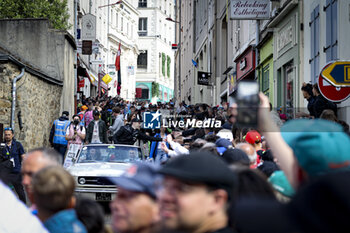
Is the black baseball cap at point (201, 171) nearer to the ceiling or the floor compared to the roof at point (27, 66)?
nearer to the floor

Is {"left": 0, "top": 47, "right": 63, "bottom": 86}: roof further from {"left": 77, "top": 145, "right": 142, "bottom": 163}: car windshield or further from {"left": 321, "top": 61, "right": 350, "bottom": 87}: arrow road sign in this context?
{"left": 321, "top": 61, "right": 350, "bottom": 87}: arrow road sign

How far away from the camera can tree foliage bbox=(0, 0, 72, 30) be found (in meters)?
26.0

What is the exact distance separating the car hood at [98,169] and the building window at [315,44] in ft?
16.4

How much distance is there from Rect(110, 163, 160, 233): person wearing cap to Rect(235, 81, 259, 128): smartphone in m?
0.62

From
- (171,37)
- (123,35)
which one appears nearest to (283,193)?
(123,35)

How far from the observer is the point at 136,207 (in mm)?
2955

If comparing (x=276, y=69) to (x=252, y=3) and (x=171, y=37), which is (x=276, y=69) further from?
(x=171, y=37)

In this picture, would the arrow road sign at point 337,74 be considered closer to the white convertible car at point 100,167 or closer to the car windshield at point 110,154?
the white convertible car at point 100,167

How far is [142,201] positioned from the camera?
2957 millimetres

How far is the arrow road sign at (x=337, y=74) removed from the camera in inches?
357

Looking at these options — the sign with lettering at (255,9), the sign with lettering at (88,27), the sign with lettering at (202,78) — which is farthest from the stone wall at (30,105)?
the sign with lettering at (202,78)

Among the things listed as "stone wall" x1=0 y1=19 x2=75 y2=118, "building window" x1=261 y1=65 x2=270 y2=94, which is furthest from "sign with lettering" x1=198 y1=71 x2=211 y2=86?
"building window" x1=261 y1=65 x2=270 y2=94

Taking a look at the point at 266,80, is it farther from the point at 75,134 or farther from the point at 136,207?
the point at 136,207

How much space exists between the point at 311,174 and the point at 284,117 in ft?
32.1
